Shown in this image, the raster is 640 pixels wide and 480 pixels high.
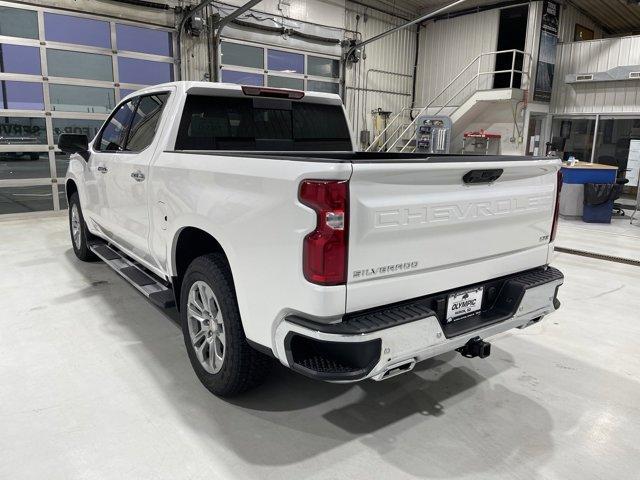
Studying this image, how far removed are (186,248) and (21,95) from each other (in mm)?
7430

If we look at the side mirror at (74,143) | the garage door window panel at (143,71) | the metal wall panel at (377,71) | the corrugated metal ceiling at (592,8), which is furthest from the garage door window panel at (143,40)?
the corrugated metal ceiling at (592,8)

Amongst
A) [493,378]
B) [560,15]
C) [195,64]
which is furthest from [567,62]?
[493,378]

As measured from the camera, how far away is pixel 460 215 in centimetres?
217

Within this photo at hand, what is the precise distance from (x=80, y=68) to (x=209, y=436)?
8.62 meters

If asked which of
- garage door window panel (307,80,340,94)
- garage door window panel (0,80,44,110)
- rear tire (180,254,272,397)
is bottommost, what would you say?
rear tire (180,254,272,397)

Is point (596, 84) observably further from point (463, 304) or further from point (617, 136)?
point (463, 304)

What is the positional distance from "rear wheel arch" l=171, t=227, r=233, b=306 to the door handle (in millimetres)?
640

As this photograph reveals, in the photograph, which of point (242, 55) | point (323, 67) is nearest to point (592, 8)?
point (323, 67)

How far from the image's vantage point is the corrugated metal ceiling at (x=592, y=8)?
14211 mm

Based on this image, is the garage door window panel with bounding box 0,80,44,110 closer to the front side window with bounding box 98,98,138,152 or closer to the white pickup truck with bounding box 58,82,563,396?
the front side window with bounding box 98,98,138,152

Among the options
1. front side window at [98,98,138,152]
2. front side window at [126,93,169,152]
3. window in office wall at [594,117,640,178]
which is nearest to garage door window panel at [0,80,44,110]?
front side window at [98,98,138,152]

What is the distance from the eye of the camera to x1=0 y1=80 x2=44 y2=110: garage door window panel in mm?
8281

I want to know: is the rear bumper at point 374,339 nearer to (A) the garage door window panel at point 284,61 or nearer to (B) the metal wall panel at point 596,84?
(A) the garage door window panel at point 284,61

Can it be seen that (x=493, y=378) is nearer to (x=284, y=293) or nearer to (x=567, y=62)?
(x=284, y=293)
